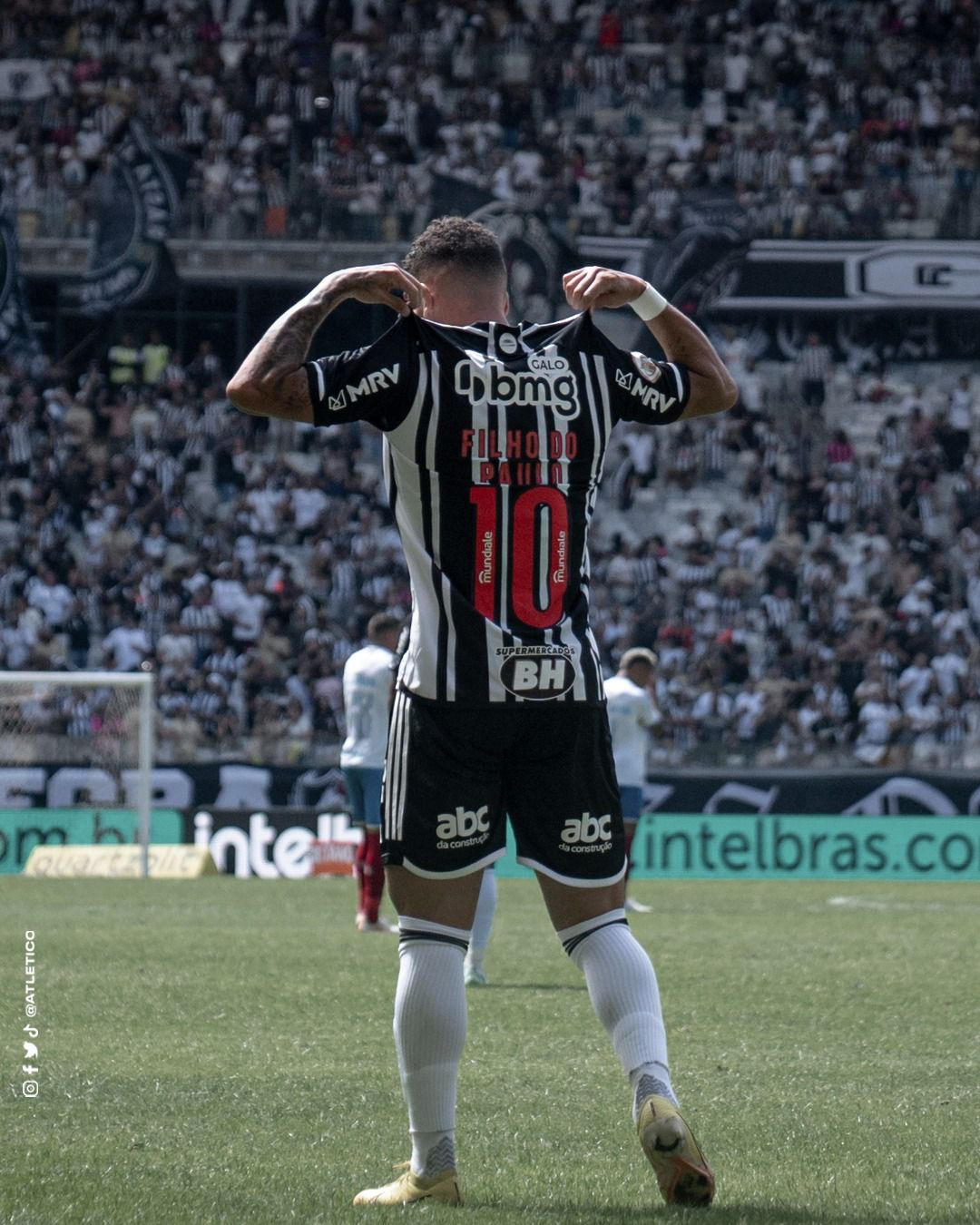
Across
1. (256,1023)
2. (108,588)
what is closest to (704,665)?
(108,588)

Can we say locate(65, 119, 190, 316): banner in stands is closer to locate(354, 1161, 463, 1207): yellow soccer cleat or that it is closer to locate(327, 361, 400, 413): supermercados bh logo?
locate(327, 361, 400, 413): supermercados bh logo

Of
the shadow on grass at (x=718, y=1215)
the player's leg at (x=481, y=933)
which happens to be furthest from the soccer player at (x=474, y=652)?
the player's leg at (x=481, y=933)

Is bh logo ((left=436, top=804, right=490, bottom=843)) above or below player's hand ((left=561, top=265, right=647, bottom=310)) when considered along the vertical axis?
below

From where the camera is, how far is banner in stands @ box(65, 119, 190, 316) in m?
28.4

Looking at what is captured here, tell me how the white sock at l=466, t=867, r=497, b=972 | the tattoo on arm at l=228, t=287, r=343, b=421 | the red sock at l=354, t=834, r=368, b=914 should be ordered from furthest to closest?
the red sock at l=354, t=834, r=368, b=914
the white sock at l=466, t=867, r=497, b=972
the tattoo on arm at l=228, t=287, r=343, b=421

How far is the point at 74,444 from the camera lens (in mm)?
27750

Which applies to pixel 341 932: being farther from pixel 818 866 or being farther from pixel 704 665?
pixel 704 665

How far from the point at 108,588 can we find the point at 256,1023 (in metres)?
18.6

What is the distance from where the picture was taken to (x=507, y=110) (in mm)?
30969

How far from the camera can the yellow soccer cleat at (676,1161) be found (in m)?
4.05

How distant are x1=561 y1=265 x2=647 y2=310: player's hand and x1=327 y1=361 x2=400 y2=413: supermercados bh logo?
0.49 meters

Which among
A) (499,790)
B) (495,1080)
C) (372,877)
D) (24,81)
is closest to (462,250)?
(499,790)

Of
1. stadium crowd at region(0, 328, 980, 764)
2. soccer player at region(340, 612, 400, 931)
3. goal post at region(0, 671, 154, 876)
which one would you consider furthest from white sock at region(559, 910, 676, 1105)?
stadium crowd at region(0, 328, 980, 764)

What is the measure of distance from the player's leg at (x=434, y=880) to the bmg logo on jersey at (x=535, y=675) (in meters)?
0.14
